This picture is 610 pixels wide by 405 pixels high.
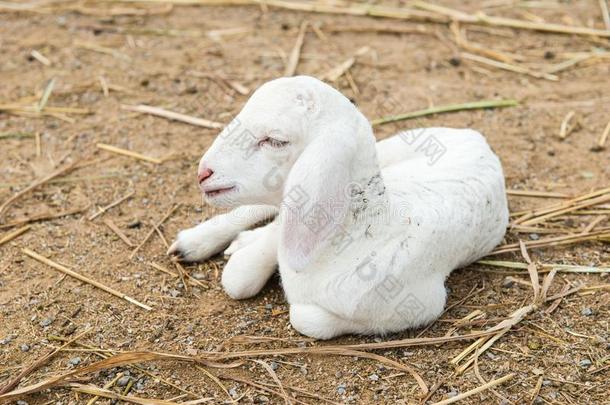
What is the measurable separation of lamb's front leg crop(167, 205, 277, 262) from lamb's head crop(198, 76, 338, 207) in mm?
1049

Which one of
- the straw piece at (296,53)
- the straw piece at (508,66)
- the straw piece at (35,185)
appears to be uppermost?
the straw piece at (296,53)

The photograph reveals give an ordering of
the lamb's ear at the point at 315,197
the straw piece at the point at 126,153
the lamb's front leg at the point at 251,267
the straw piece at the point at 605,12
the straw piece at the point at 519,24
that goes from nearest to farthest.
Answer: the lamb's ear at the point at 315,197, the lamb's front leg at the point at 251,267, the straw piece at the point at 126,153, the straw piece at the point at 519,24, the straw piece at the point at 605,12

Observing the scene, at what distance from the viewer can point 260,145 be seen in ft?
13.5

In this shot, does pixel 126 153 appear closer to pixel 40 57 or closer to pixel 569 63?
pixel 40 57

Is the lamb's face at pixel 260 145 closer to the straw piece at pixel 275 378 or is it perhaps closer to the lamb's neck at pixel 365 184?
the lamb's neck at pixel 365 184

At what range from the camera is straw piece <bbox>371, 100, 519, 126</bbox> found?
6.77 m

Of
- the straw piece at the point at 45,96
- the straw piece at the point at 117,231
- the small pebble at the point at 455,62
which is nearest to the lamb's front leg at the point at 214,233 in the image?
the straw piece at the point at 117,231

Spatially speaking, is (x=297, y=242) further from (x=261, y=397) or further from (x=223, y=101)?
(x=223, y=101)

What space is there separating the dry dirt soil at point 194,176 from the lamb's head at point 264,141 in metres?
0.90

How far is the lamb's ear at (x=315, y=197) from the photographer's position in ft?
13.0

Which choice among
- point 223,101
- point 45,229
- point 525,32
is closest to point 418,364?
point 45,229

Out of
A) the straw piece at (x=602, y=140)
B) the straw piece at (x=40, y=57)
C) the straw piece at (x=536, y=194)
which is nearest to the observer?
the straw piece at (x=536, y=194)

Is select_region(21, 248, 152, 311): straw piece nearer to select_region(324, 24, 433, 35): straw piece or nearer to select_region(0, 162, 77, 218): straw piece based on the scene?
select_region(0, 162, 77, 218): straw piece

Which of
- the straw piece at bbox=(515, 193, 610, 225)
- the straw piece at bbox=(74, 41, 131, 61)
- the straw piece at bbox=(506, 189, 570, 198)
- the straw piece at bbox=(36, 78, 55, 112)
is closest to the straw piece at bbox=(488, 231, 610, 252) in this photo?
the straw piece at bbox=(515, 193, 610, 225)
